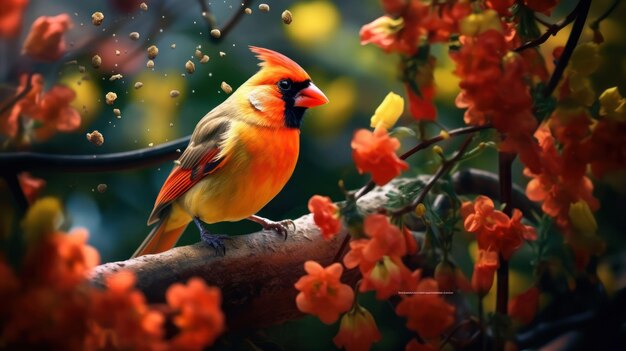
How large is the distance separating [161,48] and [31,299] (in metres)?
0.50

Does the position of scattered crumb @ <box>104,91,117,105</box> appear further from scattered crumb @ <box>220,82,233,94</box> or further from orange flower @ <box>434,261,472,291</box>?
orange flower @ <box>434,261,472,291</box>

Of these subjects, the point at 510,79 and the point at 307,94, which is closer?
the point at 510,79

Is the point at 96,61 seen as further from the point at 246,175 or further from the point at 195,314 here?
the point at 195,314

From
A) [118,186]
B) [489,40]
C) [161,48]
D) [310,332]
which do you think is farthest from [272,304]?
[489,40]

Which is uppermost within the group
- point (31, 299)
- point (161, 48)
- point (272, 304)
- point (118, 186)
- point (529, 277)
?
point (161, 48)

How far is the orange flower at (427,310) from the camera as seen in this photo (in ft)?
3.88

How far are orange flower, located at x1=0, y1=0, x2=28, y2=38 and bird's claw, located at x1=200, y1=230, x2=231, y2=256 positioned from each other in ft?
1.48

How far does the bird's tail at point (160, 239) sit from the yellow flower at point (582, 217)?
69 centimetres

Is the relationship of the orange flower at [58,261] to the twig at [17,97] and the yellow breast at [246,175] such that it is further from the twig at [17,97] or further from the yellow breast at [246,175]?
the yellow breast at [246,175]

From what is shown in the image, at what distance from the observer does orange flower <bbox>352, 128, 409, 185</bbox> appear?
1.09m

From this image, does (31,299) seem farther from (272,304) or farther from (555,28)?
(555,28)

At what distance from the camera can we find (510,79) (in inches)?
43.4

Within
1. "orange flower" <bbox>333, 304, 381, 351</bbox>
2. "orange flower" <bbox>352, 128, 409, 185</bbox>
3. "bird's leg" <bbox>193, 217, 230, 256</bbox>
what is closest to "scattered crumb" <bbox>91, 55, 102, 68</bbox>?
"bird's leg" <bbox>193, 217, 230, 256</bbox>

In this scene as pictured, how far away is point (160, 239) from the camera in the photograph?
141cm
